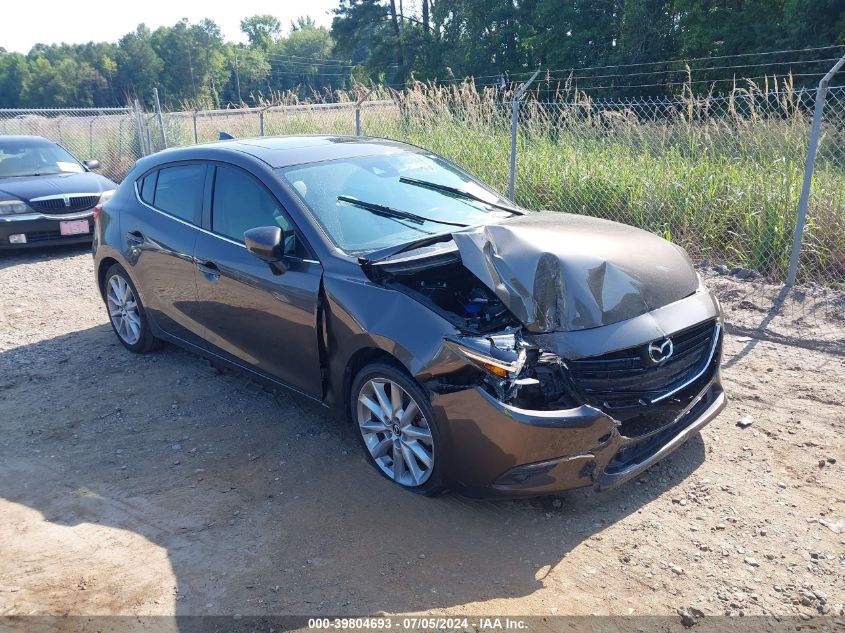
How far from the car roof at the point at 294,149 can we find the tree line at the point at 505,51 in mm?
5505

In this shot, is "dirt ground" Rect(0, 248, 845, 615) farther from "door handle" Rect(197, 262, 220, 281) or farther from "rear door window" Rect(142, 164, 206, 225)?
"rear door window" Rect(142, 164, 206, 225)

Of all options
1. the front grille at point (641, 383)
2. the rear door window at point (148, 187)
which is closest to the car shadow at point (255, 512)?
the front grille at point (641, 383)

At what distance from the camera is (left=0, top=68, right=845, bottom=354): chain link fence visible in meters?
6.42

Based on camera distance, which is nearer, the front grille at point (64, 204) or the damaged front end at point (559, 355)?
the damaged front end at point (559, 355)

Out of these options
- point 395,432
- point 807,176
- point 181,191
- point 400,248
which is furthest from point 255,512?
point 807,176

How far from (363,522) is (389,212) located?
6.18 ft

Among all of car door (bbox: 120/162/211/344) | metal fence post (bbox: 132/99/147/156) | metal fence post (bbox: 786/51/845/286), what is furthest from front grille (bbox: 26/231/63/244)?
metal fence post (bbox: 786/51/845/286)

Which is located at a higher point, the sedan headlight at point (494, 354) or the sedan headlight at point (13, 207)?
the sedan headlight at point (13, 207)

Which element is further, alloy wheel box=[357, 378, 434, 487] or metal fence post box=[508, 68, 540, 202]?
metal fence post box=[508, 68, 540, 202]

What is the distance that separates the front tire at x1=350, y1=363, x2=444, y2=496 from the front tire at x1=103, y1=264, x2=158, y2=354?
2.65 meters

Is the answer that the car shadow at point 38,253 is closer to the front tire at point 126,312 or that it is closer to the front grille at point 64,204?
the front grille at point 64,204

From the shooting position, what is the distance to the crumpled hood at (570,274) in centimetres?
343

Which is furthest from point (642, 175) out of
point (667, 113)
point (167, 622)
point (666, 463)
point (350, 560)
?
point (167, 622)

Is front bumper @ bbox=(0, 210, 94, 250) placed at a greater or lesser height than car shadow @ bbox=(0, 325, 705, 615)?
greater
